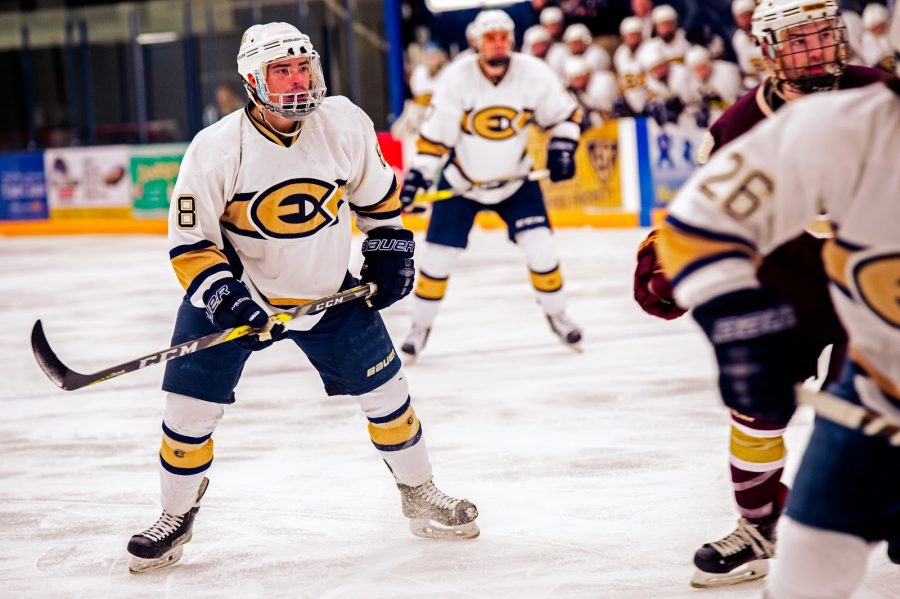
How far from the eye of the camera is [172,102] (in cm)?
1691

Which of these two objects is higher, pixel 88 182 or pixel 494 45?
pixel 494 45

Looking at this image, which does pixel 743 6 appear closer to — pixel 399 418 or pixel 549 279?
pixel 549 279

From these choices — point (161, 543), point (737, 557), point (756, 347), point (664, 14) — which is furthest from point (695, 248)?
point (664, 14)

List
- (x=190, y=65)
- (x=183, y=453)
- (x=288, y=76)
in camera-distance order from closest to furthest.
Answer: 1. (x=288, y=76)
2. (x=183, y=453)
3. (x=190, y=65)

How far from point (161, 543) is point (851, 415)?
1725 millimetres

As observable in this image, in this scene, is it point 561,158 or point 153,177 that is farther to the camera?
point 153,177

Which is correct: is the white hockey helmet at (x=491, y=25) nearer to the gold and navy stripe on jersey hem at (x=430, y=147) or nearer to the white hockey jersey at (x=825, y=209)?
the gold and navy stripe on jersey hem at (x=430, y=147)

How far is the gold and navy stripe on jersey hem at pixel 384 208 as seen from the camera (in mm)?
2861

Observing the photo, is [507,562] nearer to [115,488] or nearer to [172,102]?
[115,488]

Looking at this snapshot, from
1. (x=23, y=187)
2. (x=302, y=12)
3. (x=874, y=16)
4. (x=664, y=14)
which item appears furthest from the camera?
(x=302, y=12)

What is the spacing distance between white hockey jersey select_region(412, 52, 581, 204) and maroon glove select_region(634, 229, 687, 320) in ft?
9.76

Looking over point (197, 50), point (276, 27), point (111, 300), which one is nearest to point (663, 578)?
point (276, 27)

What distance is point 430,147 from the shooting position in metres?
5.37

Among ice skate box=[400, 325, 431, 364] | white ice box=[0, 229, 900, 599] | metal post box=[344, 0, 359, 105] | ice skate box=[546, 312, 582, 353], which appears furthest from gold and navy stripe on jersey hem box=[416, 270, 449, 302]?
metal post box=[344, 0, 359, 105]
